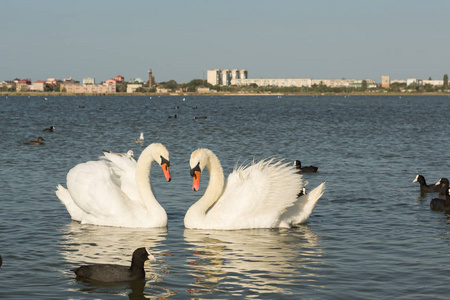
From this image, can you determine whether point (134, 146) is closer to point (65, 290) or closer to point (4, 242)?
point (4, 242)

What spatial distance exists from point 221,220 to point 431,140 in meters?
24.2

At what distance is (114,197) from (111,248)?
1537mm

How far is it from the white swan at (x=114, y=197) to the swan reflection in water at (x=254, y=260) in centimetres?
82

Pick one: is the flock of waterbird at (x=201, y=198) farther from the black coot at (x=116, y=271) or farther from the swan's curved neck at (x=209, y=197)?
the black coot at (x=116, y=271)

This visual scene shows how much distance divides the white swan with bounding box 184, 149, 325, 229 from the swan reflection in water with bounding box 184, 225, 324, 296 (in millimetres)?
179

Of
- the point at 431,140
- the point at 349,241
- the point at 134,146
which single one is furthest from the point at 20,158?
the point at 431,140

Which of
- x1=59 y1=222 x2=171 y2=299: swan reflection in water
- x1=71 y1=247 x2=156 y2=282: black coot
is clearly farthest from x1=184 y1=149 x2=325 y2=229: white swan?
x1=71 y1=247 x2=156 y2=282: black coot

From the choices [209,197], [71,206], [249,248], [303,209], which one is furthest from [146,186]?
[303,209]

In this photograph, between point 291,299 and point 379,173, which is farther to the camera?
point 379,173

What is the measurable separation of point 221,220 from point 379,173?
9136mm

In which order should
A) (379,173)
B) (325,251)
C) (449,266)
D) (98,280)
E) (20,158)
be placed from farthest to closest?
(20,158) < (379,173) < (325,251) < (449,266) < (98,280)

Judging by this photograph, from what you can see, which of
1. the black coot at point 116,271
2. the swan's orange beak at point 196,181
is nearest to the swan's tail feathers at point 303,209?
→ the swan's orange beak at point 196,181

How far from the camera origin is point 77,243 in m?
11.4

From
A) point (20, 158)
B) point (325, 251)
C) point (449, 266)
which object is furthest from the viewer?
point (20, 158)
